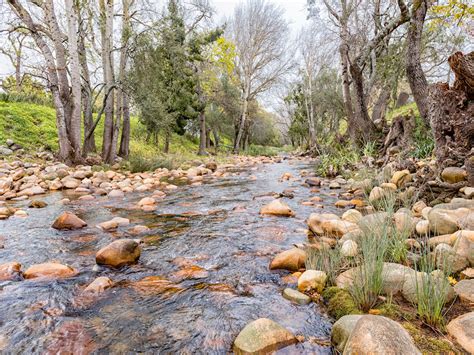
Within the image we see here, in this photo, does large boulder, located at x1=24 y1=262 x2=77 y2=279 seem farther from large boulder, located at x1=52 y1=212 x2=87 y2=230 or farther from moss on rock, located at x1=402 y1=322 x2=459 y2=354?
moss on rock, located at x1=402 y1=322 x2=459 y2=354

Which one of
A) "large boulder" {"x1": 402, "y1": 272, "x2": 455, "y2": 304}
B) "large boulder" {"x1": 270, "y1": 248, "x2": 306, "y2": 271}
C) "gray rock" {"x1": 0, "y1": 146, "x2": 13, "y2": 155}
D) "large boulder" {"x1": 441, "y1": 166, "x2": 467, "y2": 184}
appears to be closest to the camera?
"large boulder" {"x1": 402, "y1": 272, "x2": 455, "y2": 304}

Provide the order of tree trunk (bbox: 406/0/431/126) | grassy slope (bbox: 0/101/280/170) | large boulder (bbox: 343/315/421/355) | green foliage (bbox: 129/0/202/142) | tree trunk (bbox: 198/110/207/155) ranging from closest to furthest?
large boulder (bbox: 343/315/421/355), tree trunk (bbox: 406/0/431/126), grassy slope (bbox: 0/101/280/170), green foliage (bbox: 129/0/202/142), tree trunk (bbox: 198/110/207/155)

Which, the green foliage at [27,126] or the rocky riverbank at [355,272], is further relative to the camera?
the green foliage at [27,126]

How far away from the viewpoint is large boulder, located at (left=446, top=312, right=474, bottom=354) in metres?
1.23

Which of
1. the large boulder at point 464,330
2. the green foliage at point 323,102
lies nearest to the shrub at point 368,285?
the large boulder at point 464,330

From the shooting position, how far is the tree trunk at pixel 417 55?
6.40 meters

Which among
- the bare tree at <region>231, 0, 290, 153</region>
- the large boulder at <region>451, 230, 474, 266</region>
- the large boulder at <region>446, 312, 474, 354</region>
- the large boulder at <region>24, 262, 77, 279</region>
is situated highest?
the bare tree at <region>231, 0, 290, 153</region>

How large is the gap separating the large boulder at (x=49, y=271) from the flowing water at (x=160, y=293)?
0.08 metres

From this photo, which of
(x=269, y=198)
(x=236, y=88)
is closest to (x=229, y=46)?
(x=236, y=88)

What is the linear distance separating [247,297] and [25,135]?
10820 mm

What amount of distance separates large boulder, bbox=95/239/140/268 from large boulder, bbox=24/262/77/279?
8.5 inches

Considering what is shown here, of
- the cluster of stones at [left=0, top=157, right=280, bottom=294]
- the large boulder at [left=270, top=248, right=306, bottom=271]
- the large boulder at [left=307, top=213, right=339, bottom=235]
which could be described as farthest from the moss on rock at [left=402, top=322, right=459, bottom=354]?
the large boulder at [left=307, top=213, right=339, bottom=235]

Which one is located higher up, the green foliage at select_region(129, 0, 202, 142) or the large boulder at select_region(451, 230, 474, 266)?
the green foliage at select_region(129, 0, 202, 142)

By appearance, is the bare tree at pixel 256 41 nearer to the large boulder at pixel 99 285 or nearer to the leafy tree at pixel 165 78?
the leafy tree at pixel 165 78
